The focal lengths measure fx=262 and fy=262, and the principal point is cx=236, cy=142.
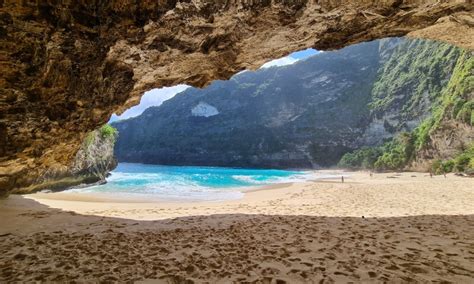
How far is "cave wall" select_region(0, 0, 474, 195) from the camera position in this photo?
4.43 m

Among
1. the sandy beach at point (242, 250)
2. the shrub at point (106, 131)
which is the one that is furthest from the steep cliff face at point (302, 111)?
the shrub at point (106, 131)

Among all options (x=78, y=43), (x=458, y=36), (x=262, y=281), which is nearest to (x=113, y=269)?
(x=262, y=281)

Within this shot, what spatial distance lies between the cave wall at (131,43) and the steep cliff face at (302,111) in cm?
5528

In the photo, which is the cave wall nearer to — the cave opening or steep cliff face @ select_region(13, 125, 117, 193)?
steep cliff face @ select_region(13, 125, 117, 193)

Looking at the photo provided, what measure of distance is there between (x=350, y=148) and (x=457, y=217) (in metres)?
68.6

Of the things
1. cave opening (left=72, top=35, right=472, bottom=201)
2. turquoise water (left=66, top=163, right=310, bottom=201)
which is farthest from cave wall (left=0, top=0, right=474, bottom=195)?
cave opening (left=72, top=35, right=472, bottom=201)

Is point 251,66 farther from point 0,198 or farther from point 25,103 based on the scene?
point 0,198

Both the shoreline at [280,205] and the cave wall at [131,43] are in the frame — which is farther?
the shoreline at [280,205]

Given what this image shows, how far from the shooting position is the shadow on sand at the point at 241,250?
3.93m

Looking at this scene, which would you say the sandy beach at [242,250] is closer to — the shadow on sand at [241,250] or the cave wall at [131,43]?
the shadow on sand at [241,250]

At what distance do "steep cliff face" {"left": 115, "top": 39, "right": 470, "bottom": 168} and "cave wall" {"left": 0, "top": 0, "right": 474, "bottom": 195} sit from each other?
55275 mm

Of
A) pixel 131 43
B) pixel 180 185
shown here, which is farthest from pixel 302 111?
pixel 131 43

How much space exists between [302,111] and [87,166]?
71.4m

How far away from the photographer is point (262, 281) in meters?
3.78
